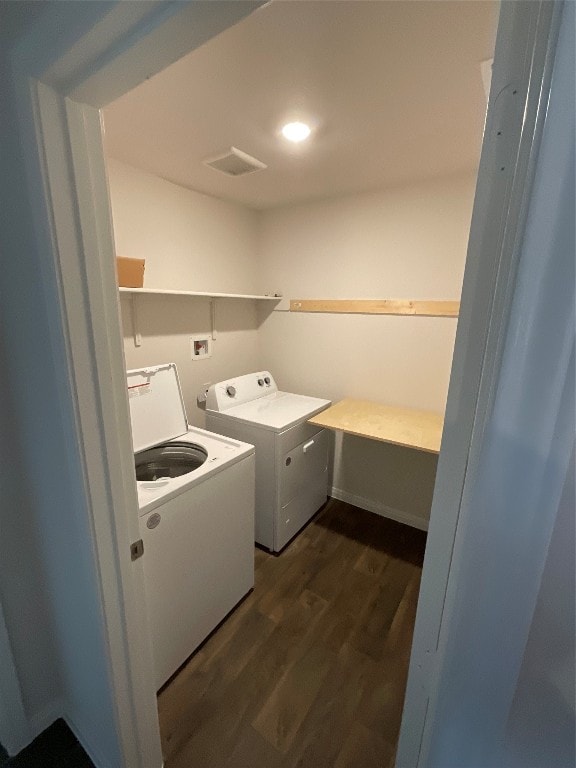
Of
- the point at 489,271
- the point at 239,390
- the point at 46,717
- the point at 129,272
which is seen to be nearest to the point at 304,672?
the point at 46,717

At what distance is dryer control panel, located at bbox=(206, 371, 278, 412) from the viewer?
2.34 meters

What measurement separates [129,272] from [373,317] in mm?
1665

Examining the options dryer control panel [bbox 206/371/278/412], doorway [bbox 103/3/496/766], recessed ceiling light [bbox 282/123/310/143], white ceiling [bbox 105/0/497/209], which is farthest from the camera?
dryer control panel [bbox 206/371/278/412]

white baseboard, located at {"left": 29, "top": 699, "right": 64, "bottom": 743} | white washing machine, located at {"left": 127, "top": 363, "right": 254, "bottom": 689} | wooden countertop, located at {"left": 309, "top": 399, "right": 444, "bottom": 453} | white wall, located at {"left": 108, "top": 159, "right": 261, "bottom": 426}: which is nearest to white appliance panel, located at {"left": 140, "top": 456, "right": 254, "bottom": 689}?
white washing machine, located at {"left": 127, "top": 363, "right": 254, "bottom": 689}

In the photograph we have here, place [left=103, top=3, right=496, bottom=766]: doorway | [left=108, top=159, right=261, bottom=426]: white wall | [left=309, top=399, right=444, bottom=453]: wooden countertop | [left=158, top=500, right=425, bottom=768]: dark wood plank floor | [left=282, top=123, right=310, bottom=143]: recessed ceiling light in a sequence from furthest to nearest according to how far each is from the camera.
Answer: [left=108, top=159, right=261, bottom=426]: white wall → [left=309, top=399, right=444, bottom=453]: wooden countertop → [left=282, top=123, right=310, bottom=143]: recessed ceiling light → [left=158, top=500, right=425, bottom=768]: dark wood plank floor → [left=103, top=3, right=496, bottom=766]: doorway

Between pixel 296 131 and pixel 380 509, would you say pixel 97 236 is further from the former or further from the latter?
pixel 380 509

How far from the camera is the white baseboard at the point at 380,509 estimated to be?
8.32 feet

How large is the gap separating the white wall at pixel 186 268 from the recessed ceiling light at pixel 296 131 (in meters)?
1.01

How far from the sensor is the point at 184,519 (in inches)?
55.5

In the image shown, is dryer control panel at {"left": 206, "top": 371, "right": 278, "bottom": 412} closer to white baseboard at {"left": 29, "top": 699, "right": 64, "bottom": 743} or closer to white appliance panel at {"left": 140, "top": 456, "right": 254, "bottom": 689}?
white appliance panel at {"left": 140, "top": 456, "right": 254, "bottom": 689}

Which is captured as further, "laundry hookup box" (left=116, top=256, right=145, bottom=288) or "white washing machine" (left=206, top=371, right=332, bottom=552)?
"white washing machine" (left=206, top=371, right=332, bottom=552)

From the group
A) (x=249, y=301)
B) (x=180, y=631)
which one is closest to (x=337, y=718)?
(x=180, y=631)

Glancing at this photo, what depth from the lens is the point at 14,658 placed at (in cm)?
119

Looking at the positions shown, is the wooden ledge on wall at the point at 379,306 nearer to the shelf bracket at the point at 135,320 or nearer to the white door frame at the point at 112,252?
the shelf bracket at the point at 135,320
